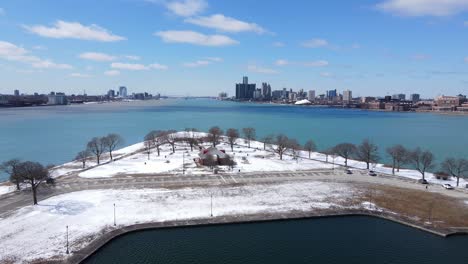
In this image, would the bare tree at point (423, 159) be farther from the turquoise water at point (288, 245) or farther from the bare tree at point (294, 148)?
the turquoise water at point (288, 245)

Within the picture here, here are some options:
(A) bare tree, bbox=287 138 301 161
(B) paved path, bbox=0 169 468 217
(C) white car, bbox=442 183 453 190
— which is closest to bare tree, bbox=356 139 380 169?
(B) paved path, bbox=0 169 468 217

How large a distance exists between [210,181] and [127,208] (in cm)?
1175

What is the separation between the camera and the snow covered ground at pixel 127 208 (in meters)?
23.2

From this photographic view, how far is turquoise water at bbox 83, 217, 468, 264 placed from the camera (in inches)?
893

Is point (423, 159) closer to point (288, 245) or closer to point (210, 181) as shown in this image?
point (210, 181)

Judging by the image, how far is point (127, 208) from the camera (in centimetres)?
2997

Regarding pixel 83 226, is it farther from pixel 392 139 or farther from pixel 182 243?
pixel 392 139

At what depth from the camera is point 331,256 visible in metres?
23.3

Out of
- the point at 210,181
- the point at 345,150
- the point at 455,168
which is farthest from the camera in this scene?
the point at 345,150

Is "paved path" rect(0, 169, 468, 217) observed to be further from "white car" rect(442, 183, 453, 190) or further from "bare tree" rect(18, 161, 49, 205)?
"bare tree" rect(18, 161, 49, 205)

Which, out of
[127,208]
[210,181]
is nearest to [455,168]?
[210,181]

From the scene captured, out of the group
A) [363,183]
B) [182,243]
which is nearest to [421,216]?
[363,183]

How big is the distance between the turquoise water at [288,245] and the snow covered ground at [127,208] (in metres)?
2.42

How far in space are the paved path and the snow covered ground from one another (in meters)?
2.04
